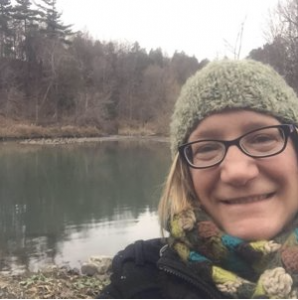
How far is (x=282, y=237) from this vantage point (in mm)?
1319

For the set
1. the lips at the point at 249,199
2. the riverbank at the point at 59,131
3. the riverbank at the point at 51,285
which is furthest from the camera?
the riverbank at the point at 59,131

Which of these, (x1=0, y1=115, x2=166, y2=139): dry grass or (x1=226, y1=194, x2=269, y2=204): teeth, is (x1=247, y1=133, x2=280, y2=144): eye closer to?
(x1=226, y1=194, x2=269, y2=204): teeth

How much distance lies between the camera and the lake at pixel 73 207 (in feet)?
32.0

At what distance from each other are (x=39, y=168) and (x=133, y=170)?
4.66 m

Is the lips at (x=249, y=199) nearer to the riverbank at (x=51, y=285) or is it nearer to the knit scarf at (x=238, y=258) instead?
the knit scarf at (x=238, y=258)

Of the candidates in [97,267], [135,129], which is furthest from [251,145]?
[135,129]

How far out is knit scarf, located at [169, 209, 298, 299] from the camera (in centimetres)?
125

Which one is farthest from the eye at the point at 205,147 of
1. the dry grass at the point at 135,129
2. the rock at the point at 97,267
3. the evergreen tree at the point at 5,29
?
the evergreen tree at the point at 5,29

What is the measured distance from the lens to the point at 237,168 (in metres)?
1.33

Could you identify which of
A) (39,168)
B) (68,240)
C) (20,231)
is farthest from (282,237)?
(39,168)

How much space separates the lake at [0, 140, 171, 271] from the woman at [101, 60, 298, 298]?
155 cm

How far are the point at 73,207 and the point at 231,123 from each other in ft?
42.8

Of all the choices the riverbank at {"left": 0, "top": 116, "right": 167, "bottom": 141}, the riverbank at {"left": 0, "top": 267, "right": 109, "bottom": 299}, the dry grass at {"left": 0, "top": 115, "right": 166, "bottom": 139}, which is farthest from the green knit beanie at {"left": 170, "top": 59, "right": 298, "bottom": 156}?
the dry grass at {"left": 0, "top": 115, "right": 166, "bottom": 139}

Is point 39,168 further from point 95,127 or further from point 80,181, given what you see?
point 95,127
